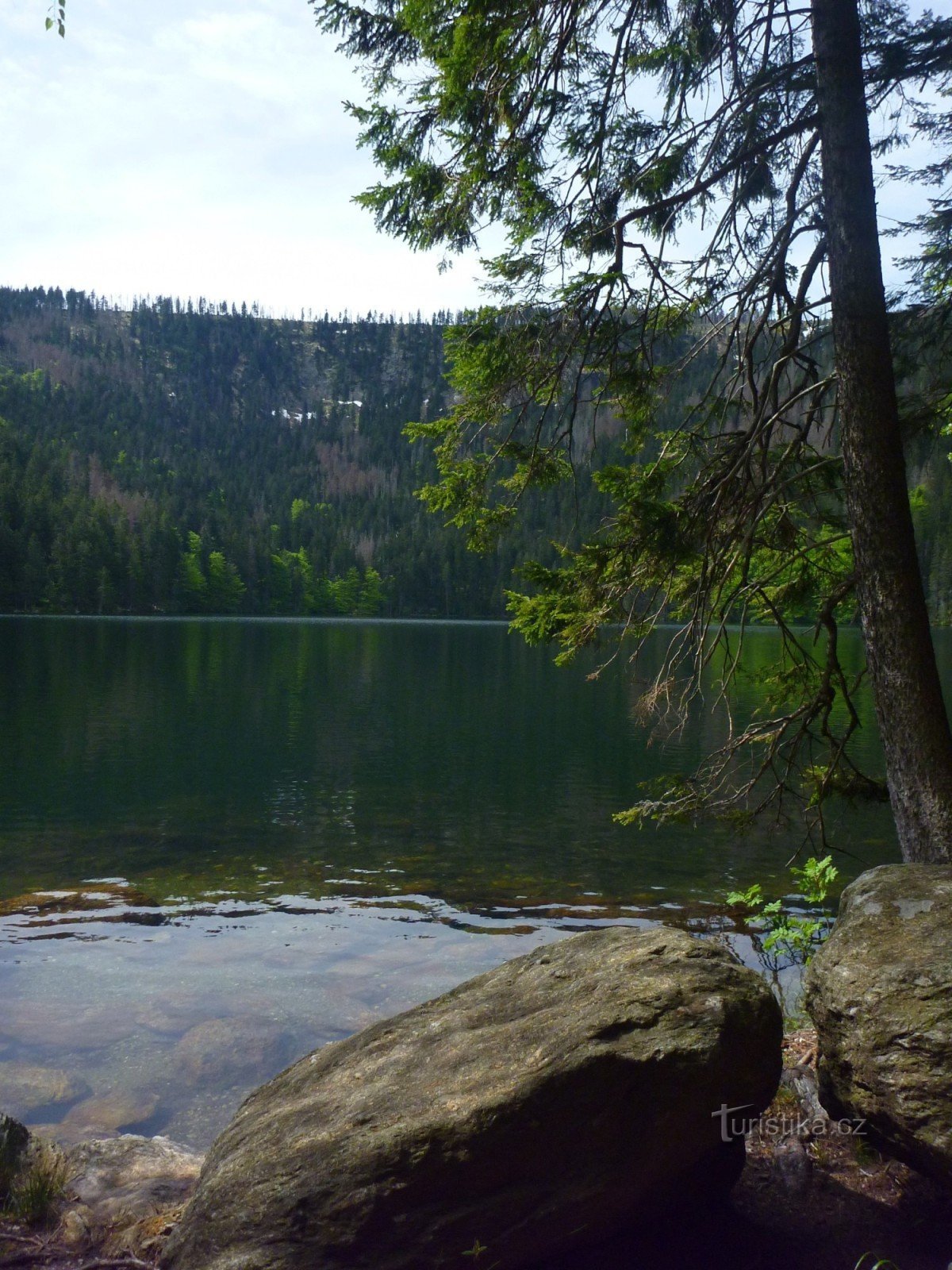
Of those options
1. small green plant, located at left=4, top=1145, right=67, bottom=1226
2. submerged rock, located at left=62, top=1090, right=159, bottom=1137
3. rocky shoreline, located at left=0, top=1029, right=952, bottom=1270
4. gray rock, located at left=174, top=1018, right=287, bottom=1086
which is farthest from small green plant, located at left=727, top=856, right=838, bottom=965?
small green plant, located at left=4, top=1145, right=67, bottom=1226

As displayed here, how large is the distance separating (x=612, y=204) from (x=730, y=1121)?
6238mm

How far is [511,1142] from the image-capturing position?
150 inches

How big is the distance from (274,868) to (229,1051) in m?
6.59

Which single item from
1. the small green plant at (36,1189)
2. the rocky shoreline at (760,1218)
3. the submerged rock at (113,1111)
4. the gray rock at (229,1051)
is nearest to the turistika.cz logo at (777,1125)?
the rocky shoreline at (760,1218)

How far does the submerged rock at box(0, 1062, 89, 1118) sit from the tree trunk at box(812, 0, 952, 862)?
6195 mm

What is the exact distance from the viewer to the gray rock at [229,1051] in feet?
23.5

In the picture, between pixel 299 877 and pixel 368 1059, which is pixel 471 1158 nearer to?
pixel 368 1059

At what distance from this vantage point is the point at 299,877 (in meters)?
13.5

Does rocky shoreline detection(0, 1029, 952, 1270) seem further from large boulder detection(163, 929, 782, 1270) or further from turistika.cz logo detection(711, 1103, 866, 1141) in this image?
large boulder detection(163, 929, 782, 1270)

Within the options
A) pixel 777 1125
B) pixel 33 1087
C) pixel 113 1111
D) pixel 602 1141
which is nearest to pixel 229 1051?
pixel 113 1111

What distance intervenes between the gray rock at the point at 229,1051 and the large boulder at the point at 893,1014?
4516mm

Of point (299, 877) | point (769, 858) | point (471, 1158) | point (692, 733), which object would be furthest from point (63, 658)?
point (471, 1158)

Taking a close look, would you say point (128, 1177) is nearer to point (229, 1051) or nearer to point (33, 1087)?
point (33, 1087)

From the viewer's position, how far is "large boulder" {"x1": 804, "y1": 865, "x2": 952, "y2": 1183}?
12.7 feet
